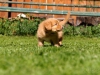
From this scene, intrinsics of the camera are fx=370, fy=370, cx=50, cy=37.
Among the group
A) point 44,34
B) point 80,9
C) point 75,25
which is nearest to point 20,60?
point 44,34

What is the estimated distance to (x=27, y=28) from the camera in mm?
15320

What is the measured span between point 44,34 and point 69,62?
336cm

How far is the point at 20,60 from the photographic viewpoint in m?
4.82

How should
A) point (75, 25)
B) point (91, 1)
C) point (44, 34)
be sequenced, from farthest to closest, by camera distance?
point (91, 1)
point (75, 25)
point (44, 34)

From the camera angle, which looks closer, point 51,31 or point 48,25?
point 48,25

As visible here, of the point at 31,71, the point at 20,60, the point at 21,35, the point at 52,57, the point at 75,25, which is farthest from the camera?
the point at 75,25

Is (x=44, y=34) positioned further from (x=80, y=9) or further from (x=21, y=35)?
(x=80, y=9)

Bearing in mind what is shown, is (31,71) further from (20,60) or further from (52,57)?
(52,57)

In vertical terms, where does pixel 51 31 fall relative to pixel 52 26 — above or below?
below

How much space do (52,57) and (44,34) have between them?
3047 mm

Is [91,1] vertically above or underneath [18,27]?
above

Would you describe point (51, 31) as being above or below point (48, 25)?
below

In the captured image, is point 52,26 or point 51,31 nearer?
point 52,26

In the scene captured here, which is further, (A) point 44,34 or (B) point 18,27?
(B) point 18,27
